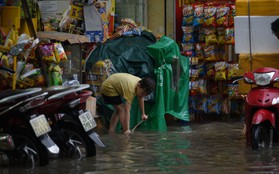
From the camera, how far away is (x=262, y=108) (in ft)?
32.5

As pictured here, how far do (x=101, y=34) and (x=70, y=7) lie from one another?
2.60 ft

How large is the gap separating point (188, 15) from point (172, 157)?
7.49 m

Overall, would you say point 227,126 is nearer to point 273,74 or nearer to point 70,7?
point 70,7

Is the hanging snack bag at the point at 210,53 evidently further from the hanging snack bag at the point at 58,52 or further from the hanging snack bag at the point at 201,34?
the hanging snack bag at the point at 58,52

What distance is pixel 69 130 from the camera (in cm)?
920

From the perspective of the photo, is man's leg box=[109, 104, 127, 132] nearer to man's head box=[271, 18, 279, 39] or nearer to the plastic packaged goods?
the plastic packaged goods

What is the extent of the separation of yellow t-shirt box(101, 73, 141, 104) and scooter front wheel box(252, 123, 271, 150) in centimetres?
301

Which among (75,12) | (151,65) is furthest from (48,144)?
(151,65)

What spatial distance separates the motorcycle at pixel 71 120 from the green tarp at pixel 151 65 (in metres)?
4.48

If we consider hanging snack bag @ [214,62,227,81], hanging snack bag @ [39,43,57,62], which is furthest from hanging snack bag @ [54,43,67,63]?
hanging snack bag @ [214,62,227,81]

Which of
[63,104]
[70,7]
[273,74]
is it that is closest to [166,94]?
[70,7]

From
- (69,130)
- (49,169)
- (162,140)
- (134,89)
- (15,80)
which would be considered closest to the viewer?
(49,169)

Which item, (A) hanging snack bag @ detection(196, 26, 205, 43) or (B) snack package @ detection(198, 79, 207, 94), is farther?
(A) hanging snack bag @ detection(196, 26, 205, 43)

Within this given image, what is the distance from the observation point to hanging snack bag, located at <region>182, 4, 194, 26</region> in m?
16.4
